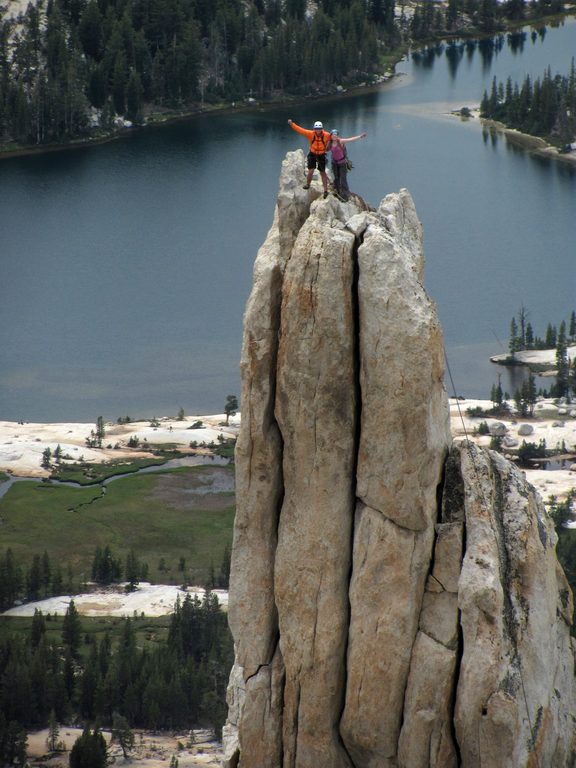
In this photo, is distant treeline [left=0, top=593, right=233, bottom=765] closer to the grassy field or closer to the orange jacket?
the grassy field

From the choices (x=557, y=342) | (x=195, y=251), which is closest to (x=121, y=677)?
(x=557, y=342)

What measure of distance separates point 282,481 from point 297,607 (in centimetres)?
243

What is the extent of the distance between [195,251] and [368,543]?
423 ft

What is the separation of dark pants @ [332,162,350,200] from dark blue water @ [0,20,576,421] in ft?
279

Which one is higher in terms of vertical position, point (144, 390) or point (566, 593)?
point (566, 593)

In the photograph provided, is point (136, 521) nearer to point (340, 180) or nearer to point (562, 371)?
point (562, 371)

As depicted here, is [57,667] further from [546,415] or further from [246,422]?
[546,415]

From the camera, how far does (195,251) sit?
156 metres

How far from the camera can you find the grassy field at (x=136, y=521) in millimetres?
83438

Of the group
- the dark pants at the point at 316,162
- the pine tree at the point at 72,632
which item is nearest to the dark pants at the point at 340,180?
the dark pants at the point at 316,162

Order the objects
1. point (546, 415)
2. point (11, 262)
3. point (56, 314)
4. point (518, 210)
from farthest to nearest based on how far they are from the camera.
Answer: point (518, 210) → point (11, 262) → point (56, 314) → point (546, 415)

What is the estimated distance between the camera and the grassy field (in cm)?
8344

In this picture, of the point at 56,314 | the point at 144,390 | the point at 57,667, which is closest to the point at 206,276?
the point at 56,314

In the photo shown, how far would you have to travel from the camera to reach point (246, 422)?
96.3 feet
